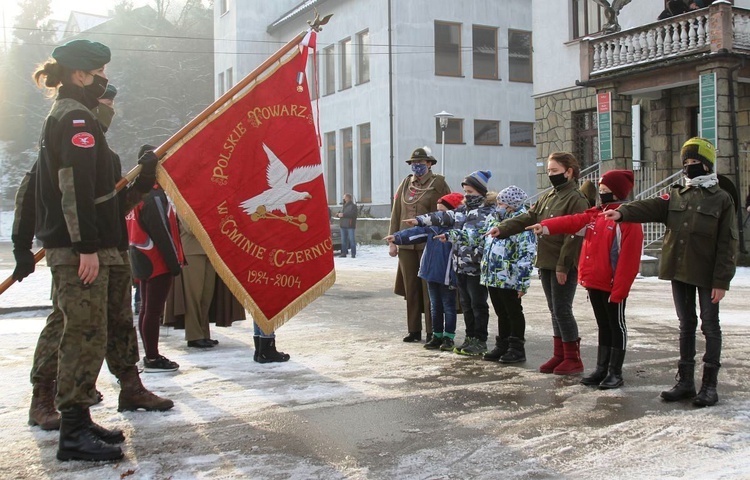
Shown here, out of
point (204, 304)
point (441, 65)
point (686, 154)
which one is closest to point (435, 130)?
point (441, 65)

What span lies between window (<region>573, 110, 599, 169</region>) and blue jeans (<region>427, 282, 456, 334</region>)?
16136 millimetres

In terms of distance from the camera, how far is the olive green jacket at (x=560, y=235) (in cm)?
625

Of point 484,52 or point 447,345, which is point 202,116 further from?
point 484,52

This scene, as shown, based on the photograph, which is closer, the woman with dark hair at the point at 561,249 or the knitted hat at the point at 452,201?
the woman with dark hair at the point at 561,249

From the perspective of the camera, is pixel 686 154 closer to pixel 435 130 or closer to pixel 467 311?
pixel 467 311

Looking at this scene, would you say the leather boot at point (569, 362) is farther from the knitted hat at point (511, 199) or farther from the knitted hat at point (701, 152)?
the knitted hat at point (701, 152)

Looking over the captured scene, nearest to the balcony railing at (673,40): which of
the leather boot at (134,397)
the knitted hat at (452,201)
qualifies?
the knitted hat at (452,201)

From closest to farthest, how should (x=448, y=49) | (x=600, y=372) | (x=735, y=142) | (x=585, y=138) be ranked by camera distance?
(x=600, y=372), (x=735, y=142), (x=585, y=138), (x=448, y=49)

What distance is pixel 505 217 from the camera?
7117 millimetres

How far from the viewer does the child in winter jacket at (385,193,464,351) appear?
25.0 ft

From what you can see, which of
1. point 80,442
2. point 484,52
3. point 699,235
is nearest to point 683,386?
point 699,235

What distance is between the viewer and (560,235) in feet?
21.4

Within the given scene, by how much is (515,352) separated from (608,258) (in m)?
1.43

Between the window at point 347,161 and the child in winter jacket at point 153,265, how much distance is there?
25110 mm
